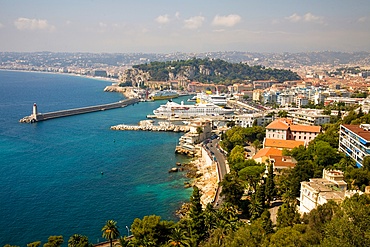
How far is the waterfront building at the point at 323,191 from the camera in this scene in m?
9.11

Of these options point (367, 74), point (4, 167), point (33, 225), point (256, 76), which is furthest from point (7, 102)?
point (367, 74)

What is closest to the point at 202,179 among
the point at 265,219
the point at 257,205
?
→ the point at 257,205

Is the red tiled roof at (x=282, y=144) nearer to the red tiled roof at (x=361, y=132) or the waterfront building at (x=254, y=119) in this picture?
the red tiled roof at (x=361, y=132)

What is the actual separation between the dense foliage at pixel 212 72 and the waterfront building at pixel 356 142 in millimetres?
47733

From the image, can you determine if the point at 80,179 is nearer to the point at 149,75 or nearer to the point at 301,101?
the point at 301,101

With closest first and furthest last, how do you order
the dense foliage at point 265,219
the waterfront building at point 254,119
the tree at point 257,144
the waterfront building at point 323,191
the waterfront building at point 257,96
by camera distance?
the dense foliage at point 265,219 → the waterfront building at point 323,191 → the tree at point 257,144 → the waterfront building at point 254,119 → the waterfront building at point 257,96

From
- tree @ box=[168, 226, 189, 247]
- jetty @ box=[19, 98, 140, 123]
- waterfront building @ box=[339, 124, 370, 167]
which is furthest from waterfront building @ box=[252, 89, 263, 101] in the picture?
tree @ box=[168, 226, 189, 247]

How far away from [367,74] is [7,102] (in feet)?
192

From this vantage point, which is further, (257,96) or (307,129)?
(257,96)

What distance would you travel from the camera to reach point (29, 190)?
47.2ft

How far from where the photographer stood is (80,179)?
51.4ft

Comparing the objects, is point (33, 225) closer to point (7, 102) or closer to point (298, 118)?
point (298, 118)

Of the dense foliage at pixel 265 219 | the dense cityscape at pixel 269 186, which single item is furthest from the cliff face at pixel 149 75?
the dense foliage at pixel 265 219

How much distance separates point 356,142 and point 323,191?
4.20 metres
